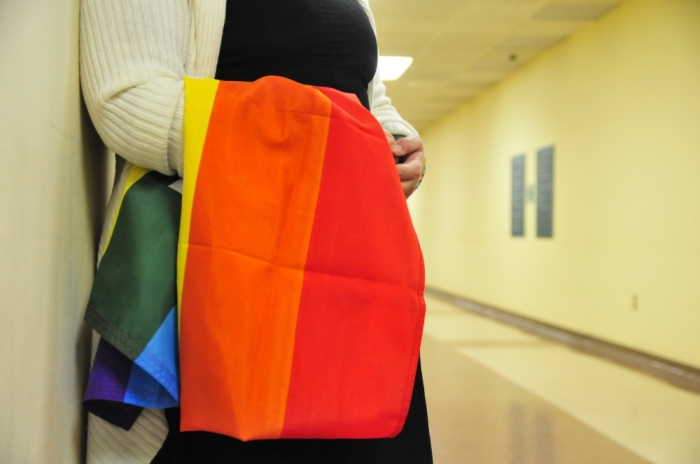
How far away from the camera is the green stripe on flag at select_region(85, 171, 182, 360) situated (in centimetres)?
48

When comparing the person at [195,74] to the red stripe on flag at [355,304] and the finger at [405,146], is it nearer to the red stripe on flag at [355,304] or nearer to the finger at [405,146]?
the finger at [405,146]

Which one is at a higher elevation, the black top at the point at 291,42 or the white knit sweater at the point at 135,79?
the black top at the point at 291,42

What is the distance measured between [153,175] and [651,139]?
4.42 m

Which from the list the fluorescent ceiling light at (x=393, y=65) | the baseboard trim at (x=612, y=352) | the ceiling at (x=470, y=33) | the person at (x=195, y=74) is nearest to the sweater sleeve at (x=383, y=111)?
the person at (x=195, y=74)

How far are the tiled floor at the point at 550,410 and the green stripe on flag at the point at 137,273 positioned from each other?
2.03 m

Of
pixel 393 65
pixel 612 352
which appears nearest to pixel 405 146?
pixel 612 352

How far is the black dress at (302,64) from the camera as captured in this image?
581mm

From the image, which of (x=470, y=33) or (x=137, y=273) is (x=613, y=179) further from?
(x=137, y=273)

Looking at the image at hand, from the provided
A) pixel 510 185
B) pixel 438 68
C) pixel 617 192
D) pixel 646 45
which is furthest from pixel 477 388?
pixel 438 68

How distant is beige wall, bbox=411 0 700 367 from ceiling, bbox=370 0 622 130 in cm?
21

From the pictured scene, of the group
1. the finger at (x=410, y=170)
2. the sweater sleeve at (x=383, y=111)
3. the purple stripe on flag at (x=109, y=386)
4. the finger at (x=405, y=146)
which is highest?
the sweater sleeve at (x=383, y=111)

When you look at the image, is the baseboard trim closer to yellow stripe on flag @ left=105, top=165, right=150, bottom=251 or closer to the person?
the person

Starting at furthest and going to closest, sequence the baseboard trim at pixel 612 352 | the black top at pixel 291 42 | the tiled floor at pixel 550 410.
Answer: the baseboard trim at pixel 612 352 < the tiled floor at pixel 550 410 < the black top at pixel 291 42

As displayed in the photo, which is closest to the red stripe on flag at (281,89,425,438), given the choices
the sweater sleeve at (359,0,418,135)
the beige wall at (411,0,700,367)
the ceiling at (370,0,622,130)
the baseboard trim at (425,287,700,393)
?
the sweater sleeve at (359,0,418,135)
